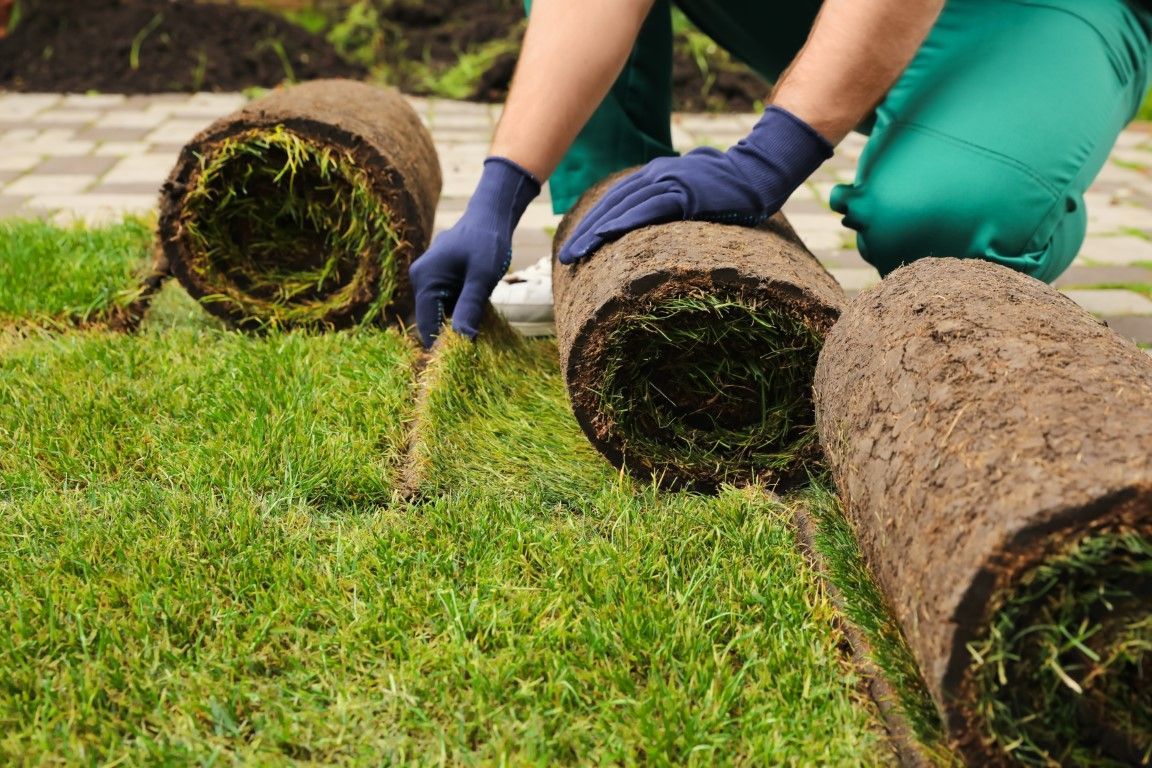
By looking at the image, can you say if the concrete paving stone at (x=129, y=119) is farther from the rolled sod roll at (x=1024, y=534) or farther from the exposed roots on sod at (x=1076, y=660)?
the exposed roots on sod at (x=1076, y=660)

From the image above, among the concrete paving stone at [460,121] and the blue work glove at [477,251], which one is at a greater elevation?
the blue work glove at [477,251]

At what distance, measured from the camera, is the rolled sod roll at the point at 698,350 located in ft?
6.54

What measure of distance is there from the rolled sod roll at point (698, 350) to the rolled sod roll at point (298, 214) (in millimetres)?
780

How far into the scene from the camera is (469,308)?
8.60 feet

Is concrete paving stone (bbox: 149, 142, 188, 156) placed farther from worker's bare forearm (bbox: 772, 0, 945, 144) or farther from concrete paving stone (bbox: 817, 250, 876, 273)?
worker's bare forearm (bbox: 772, 0, 945, 144)

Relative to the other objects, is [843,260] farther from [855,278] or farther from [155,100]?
[155,100]

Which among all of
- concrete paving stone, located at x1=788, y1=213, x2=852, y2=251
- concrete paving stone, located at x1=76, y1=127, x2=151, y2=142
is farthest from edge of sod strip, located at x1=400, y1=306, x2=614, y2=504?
concrete paving stone, located at x1=76, y1=127, x2=151, y2=142

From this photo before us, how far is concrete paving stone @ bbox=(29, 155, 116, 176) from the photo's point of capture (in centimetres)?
464

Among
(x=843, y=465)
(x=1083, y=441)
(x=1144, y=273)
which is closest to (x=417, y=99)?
(x=1144, y=273)

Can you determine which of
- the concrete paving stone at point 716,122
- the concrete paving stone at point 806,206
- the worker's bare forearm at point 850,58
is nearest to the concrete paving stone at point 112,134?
the concrete paving stone at point 716,122

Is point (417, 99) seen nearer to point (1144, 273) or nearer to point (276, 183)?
point (276, 183)

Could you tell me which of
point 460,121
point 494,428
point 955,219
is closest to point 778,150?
point 955,219

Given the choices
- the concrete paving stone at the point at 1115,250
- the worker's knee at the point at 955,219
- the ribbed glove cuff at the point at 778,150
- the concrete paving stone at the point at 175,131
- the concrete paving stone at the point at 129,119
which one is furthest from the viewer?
the concrete paving stone at the point at 129,119

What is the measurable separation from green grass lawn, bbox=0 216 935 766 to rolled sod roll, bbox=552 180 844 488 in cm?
10
